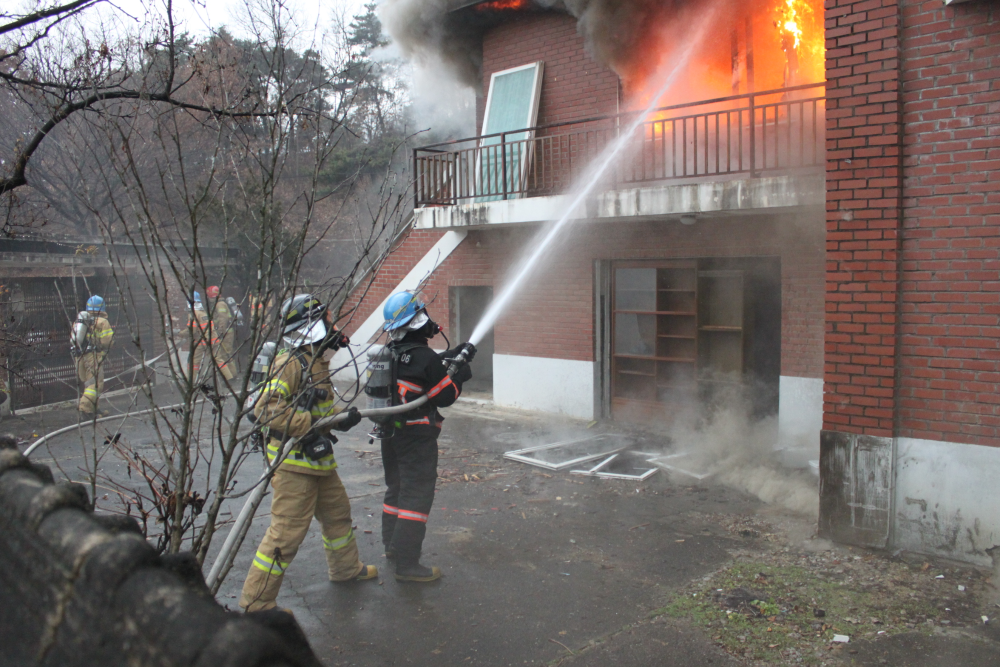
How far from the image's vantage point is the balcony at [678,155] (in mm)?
7668

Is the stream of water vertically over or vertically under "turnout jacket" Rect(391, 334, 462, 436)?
over

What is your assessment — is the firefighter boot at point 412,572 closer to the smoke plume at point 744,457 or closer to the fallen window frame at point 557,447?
the fallen window frame at point 557,447

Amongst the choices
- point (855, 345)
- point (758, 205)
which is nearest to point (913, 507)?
point (855, 345)

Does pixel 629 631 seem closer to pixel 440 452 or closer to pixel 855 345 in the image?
pixel 855 345

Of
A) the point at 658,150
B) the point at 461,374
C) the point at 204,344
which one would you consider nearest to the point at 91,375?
the point at 461,374

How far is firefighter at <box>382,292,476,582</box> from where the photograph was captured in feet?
16.1

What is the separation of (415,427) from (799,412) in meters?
5.19

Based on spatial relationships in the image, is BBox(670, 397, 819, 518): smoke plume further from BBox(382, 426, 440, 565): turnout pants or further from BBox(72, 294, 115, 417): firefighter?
BBox(72, 294, 115, 417): firefighter

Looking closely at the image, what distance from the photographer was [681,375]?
9.53 m

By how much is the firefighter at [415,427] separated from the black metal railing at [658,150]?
3722mm

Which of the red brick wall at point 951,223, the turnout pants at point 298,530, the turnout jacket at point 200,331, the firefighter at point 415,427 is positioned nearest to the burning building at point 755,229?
the red brick wall at point 951,223

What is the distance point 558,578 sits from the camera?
4988 millimetres

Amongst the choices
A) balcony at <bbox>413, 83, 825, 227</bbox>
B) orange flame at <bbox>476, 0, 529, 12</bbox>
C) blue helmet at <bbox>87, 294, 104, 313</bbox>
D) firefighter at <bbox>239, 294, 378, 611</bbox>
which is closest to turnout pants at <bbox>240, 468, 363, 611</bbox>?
firefighter at <bbox>239, 294, 378, 611</bbox>

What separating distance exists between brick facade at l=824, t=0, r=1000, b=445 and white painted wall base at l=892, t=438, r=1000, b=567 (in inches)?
4.9
